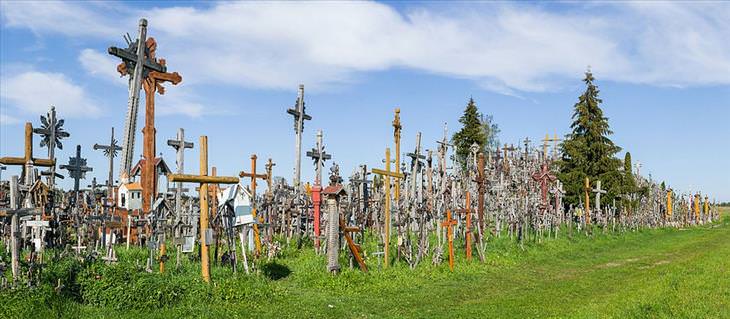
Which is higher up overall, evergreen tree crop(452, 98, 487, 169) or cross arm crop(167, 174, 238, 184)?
evergreen tree crop(452, 98, 487, 169)

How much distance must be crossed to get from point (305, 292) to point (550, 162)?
39911 millimetres

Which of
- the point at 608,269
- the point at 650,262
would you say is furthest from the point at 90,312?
the point at 650,262

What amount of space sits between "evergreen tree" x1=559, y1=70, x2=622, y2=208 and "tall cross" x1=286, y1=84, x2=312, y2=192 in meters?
23.3

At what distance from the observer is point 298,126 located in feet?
82.5

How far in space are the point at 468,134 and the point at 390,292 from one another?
42193mm

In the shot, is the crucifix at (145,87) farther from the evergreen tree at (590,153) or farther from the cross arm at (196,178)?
the evergreen tree at (590,153)

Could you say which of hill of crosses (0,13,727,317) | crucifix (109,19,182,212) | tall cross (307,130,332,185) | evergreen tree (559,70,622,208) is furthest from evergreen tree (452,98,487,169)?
crucifix (109,19,182,212)

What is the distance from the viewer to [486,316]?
41.7 ft

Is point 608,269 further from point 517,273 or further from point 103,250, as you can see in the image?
point 103,250

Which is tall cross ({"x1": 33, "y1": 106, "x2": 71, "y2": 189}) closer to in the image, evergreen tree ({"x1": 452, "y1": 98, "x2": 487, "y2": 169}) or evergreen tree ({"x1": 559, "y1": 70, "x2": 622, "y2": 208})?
evergreen tree ({"x1": 559, "y1": 70, "x2": 622, "y2": 208})

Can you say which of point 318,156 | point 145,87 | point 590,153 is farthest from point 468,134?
point 145,87

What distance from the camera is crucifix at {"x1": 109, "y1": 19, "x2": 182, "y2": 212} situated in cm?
1850


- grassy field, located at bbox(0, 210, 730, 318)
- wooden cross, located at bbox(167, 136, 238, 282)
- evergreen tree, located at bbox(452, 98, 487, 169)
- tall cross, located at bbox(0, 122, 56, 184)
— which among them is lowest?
grassy field, located at bbox(0, 210, 730, 318)

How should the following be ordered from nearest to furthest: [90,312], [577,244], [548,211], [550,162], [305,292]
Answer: [90,312], [305,292], [577,244], [548,211], [550,162]
